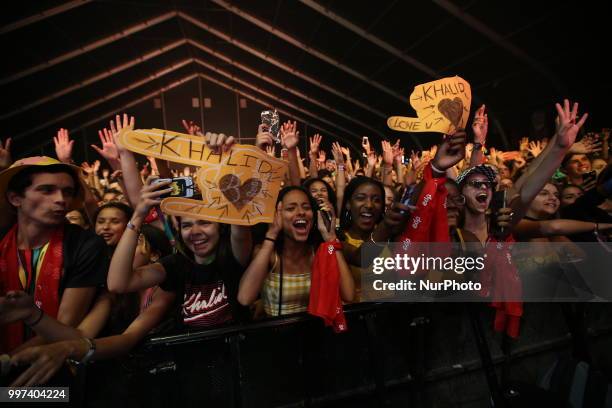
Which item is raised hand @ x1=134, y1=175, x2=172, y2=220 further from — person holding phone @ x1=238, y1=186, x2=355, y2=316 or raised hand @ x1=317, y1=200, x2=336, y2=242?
raised hand @ x1=317, y1=200, x2=336, y2=242

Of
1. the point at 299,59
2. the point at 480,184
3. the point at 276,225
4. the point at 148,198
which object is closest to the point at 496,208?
the point at 480,184

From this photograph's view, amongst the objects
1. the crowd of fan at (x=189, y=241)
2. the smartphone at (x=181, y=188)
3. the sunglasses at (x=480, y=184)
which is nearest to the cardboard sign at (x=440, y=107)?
the crowd of fan at (x=189, y=241)

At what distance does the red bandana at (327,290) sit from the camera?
5.73 feet

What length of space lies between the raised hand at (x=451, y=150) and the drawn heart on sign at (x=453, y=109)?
74mm

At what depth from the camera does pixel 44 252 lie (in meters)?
1.60

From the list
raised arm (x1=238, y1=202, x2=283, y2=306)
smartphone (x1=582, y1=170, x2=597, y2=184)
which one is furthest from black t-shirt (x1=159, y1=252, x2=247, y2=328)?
smartphone (x1=582, y1=170, x2=597, y2=184)

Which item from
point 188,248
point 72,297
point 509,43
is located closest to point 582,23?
point 509,43

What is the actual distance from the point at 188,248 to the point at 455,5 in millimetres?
9602

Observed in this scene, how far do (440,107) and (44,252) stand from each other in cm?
228

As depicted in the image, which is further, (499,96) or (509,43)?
(499,96)

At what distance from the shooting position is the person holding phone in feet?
6.27

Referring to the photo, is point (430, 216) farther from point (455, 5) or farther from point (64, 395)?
point (455, 5)

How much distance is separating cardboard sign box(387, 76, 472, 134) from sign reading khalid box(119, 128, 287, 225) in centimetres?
88

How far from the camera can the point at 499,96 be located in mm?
10641
